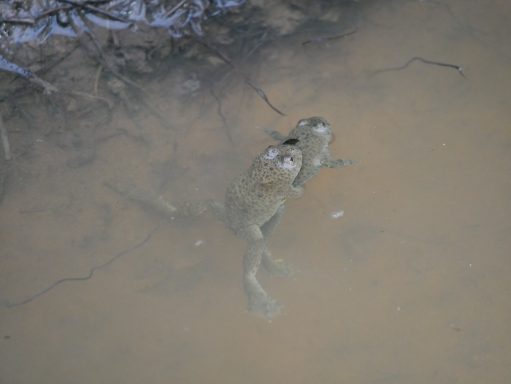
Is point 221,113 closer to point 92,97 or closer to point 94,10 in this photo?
point 92,97

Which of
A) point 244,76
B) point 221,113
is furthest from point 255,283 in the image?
point 244,76

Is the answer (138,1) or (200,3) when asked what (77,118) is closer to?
(138,1)

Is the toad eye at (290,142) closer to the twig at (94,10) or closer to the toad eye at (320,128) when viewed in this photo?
the toad eye at (320,128)

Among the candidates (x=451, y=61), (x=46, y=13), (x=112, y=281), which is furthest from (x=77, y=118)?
(x=451, y=61)

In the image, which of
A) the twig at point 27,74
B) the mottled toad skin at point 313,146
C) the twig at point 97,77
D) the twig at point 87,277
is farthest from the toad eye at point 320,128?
the twig at point 27,74

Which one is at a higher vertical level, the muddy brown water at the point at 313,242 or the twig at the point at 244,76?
the twig at the point at 244,76

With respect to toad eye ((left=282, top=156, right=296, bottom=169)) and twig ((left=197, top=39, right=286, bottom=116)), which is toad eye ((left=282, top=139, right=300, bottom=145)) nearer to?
toad eye ((left=282, top=156, right=296, bottom=169))
